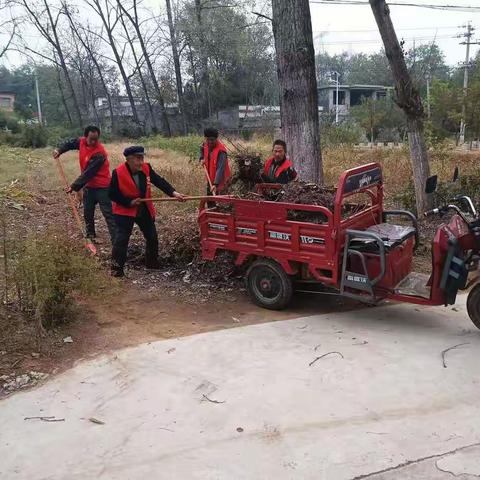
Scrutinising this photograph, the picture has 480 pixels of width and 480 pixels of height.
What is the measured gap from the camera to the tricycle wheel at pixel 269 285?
5.03 meters

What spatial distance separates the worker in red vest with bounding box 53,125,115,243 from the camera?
6.93 metres

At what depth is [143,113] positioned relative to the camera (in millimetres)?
45406

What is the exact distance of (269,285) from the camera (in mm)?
5148

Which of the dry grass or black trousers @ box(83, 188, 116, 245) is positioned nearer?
black trousers @ box(83, 188, 116, 245)

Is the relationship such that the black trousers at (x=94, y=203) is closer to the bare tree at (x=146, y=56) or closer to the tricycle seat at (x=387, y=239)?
the tricycle seat at (x=387, y=239)

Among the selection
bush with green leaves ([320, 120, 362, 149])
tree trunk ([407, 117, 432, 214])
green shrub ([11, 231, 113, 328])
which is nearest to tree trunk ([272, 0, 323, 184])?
tree trunk ([407, 117, 432, 214])

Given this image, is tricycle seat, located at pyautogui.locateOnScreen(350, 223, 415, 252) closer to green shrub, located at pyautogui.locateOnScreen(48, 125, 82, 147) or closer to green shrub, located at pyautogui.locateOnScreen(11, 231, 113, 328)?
green shrub, located at pyautogui.locateOnScreen(11, 231, 113, 328)

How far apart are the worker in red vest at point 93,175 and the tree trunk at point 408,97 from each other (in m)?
4.35

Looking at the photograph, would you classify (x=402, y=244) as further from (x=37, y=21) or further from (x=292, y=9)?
A: (x=37, y=21)

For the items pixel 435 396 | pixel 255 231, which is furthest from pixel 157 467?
pixel 255 231

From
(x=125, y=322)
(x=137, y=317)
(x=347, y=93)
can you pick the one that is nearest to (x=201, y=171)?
(x=137, y=317)

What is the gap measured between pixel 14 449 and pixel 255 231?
2773 mm

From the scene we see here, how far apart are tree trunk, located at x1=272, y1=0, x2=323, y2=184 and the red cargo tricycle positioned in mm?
2139

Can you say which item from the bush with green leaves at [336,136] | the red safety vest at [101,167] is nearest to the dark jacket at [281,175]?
the red safety vest at [101,167]
